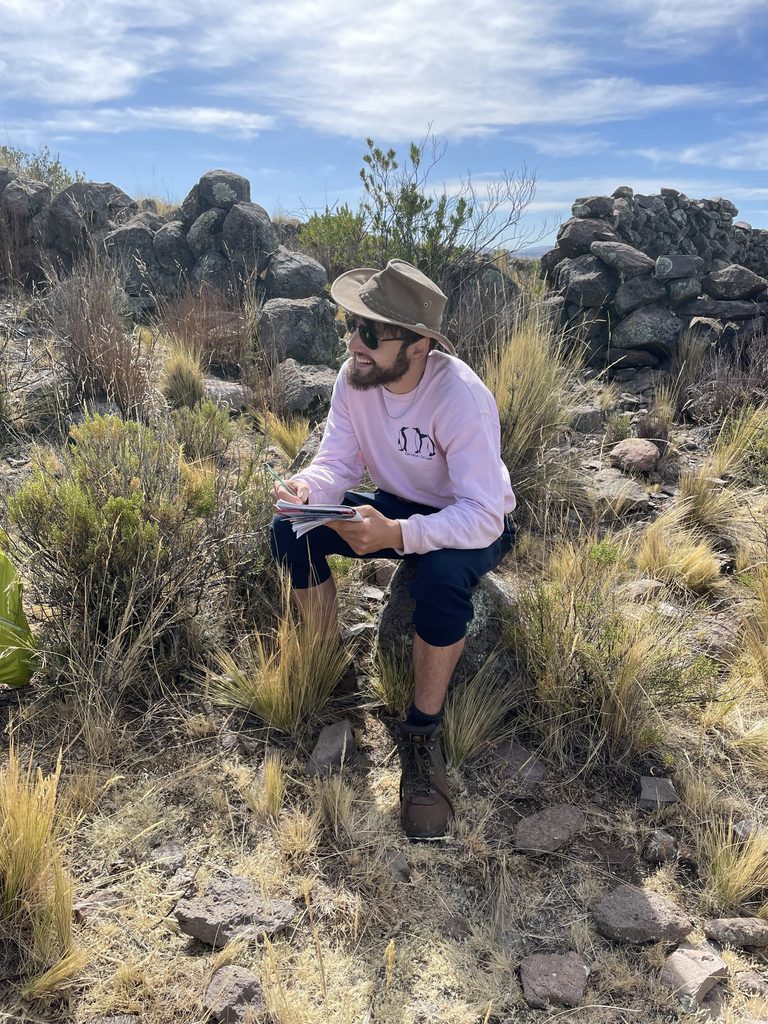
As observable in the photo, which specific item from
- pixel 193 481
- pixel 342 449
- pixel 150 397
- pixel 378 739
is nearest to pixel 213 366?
pixel 150 397

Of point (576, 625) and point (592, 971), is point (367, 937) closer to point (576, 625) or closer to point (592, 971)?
point (592, 971)

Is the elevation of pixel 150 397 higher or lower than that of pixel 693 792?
higher

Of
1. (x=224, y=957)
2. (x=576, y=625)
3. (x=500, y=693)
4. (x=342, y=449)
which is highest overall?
(x=342, y=449)

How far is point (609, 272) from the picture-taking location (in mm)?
8188

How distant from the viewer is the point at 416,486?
2.80 metres

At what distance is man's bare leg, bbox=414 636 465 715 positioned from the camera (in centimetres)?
237

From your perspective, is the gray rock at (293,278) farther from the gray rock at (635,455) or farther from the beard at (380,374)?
the beard at (380,374)

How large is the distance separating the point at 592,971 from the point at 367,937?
61 cm

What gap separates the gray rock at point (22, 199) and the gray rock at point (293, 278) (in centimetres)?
364

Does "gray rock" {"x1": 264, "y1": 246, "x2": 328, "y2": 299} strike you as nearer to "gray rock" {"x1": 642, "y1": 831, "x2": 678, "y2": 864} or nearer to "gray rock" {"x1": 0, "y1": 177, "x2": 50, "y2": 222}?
"gray rock" {"x1": 0, "y1": 177, "x2": 50, "y2": 222}

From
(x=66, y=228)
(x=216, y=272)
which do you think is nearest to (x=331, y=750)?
(x=216, y=272)

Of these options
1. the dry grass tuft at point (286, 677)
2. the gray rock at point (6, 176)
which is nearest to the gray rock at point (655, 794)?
the dry grass tuft at point (286, 677)

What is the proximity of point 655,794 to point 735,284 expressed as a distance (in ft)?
23.8

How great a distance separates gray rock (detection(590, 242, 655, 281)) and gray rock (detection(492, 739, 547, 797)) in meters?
6.80
